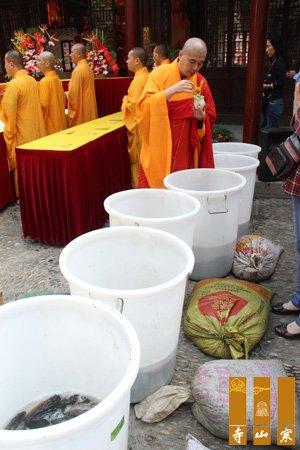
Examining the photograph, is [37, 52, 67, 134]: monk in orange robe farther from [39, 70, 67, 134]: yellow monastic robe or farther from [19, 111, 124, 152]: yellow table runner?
[19, 111, 124, 152]: yellow table runner

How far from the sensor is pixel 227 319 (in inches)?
89.7

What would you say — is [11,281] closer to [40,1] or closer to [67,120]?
[67,120]

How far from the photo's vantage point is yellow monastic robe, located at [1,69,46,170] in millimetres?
4695

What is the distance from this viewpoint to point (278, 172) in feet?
7.09

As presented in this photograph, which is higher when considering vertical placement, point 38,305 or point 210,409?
point 38,305

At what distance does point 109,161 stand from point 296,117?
262cm

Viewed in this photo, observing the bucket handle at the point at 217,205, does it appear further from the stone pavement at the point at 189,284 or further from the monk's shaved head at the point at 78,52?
the monk's shaved head at the point at 78,52

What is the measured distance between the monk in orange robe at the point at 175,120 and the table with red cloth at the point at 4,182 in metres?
2.03

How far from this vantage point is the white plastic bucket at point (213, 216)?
107 inches

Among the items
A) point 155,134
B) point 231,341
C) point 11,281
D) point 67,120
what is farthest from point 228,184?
point 67,120

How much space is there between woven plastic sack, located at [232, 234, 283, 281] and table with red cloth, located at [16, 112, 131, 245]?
1437mm

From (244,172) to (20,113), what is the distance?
2.88 m

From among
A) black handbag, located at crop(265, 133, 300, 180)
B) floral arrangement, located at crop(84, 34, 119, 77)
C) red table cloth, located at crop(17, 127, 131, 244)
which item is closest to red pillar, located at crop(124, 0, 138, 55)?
floral arrangement, located at crop(84, 34, 119, 77)

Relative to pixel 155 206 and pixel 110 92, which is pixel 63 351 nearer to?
pixel 155 206
